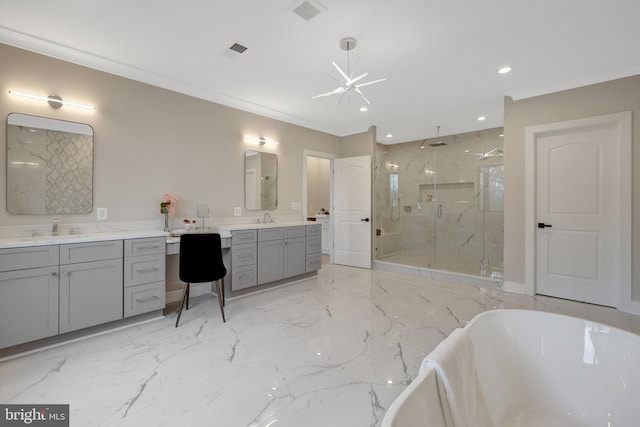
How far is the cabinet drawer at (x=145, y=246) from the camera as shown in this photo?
2.77 m

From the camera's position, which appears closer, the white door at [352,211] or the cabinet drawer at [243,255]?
the cabinet drawer at [243,255]

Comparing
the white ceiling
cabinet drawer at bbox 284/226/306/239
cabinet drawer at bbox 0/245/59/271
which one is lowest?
cabinet drawer at bbox 0/245/59/271

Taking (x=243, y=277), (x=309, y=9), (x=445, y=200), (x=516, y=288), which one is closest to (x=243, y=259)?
(x=243, y=277)

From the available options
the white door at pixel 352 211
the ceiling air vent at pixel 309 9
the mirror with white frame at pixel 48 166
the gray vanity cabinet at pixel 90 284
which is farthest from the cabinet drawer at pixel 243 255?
the ceiling air vent at pixel 309 9

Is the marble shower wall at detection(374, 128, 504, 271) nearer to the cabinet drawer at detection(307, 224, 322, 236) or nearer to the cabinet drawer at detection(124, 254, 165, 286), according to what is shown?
the cabinet drawer at detection(307, 224, 322, 236)

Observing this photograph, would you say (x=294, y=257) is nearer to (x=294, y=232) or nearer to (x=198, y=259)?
Answer: (x=294, y=232)

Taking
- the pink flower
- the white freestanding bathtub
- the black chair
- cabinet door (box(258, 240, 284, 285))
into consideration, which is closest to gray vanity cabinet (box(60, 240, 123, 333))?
the black chair

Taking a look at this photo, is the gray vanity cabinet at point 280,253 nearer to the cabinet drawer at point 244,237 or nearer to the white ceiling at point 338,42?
the cabinet drawer at point 244,237

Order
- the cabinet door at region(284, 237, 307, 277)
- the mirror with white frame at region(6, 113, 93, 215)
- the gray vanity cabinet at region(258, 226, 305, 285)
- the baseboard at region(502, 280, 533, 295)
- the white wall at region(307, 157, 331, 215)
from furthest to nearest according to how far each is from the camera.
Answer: the white wall at region(307, 157, 331, 215), the cabinet door at region(284, 237, 307, 277), the gray vanity cabinet at region(258, 226, 305, 285), the baseboard at region(502, 280, 533, 295), the mirror with white frame at region(6, 113, 93, 215)

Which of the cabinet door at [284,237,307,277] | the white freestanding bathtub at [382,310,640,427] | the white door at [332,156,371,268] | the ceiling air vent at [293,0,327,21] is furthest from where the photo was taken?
the white door at [332,156,371,268]

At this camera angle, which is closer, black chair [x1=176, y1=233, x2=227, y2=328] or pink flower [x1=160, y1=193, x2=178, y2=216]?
black chair [x1=176, y1=233, x2=227, y2=328]

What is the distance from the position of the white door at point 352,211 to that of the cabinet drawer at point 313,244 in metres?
1.11

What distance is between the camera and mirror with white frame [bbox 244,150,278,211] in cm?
439

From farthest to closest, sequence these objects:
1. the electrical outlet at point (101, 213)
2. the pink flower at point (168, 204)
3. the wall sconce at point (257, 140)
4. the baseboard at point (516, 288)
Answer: the wall sconce at point (257, 140)
the baseboard at point (516, 288)
the pink flower at point (168, 204)
the electrical outlet at point (101, 213)
